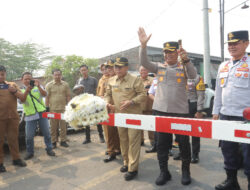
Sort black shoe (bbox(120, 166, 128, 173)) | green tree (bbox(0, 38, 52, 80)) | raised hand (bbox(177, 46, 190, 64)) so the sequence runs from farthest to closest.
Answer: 1. green tree (bbox(0, 38, 52, 80))
2. black shoe (bbox(120, 166, 128, 173))
3. raised hand (bbox(177, 46, 190, 64))

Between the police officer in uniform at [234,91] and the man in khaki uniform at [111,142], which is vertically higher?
the police officer in uniform at [234,91]

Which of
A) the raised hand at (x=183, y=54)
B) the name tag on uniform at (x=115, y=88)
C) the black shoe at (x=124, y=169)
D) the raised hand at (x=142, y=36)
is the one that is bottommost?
the black shoe at (x=124, y=169)

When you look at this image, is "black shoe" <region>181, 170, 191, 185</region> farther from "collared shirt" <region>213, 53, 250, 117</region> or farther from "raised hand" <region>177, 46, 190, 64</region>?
"raised hand" <region>177, 46, 190, 64</region>

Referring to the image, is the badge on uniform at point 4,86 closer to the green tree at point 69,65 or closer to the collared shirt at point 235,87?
the collared shirt at point 235,87

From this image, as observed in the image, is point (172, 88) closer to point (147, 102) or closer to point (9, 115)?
point (147, 102)

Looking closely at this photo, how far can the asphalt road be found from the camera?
10.2ft

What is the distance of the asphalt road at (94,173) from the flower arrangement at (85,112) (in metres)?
1.29

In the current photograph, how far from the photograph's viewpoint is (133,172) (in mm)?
3324

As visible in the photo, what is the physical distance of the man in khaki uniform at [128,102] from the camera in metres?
3.33

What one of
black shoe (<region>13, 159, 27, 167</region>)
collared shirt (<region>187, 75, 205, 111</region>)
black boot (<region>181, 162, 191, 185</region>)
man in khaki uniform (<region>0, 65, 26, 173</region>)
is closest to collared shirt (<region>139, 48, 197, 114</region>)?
black boot (<region>181, 162, 191, 185</region>)

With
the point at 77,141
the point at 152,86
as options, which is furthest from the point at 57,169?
the point at 152,86

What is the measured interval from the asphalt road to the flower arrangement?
4.23 ft

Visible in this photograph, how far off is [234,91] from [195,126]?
2.73ft

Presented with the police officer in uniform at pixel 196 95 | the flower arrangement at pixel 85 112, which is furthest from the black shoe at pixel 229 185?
the flower arrangement at pixel 85 112
